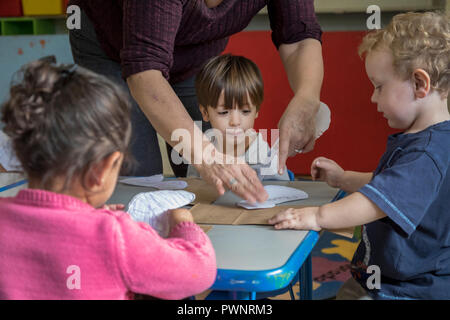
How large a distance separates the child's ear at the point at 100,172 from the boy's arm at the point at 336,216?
34cm

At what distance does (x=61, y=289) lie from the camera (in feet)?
2.18

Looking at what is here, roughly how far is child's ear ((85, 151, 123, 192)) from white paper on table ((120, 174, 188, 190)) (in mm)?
590

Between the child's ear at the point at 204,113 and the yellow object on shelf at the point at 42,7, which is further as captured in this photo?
the yellow object on shelf at the point at 42,7

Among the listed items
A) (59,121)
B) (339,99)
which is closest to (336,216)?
(59,121)

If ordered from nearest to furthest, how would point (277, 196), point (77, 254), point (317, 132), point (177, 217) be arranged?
point (77, 254) < point (177, 217) < point (277, 196) < point (317, 132)

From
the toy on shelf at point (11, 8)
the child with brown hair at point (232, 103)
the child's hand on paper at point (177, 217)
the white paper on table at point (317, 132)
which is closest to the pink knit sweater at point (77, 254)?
the child's hand on paper at point (177, 217)

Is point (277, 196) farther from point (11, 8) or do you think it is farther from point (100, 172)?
point (11, 8)

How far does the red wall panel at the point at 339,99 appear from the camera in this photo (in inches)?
136

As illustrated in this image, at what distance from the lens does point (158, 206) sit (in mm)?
997

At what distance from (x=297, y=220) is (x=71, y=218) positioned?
1.40ft

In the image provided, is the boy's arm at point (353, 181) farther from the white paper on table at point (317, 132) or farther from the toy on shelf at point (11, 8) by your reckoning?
the toy on shelf at point (11, 8)

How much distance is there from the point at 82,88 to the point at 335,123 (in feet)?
9.96
